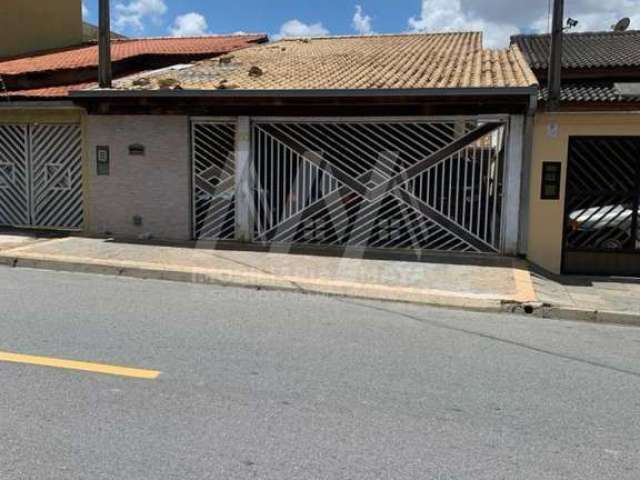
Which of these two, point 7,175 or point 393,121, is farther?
point 7,175

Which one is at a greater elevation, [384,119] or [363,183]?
[384,119]

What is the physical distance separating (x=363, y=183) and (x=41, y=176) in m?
6.89

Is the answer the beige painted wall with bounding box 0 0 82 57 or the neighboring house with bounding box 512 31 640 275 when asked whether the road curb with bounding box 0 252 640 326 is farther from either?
the beige painted wall with bounding box 0 0 82 57

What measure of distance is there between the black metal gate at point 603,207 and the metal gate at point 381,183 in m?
1.16

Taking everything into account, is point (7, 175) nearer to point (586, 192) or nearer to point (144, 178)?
point (144, 178)

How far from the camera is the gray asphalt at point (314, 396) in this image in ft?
11.4

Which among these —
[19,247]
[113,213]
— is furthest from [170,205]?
[19,247]

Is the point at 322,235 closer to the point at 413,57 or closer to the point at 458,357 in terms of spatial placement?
the point at 413,57

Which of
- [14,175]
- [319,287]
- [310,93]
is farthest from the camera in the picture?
[14,175]

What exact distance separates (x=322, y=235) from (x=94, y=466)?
8177 millimetres

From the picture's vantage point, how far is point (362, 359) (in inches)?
209

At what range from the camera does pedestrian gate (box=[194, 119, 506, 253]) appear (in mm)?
10422

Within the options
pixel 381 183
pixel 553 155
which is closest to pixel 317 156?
pixel 381 183

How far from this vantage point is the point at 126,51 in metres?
17.3
